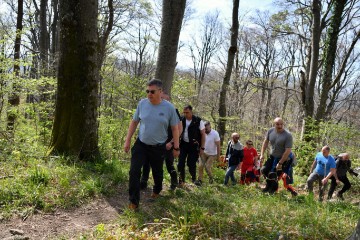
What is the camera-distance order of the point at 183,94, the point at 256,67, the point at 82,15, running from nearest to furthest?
the point at 82,15 → the point at 183,94 → the point at 256,67

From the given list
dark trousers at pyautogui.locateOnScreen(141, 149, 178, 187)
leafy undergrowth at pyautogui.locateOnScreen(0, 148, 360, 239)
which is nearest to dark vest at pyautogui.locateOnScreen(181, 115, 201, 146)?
dark trousers at pyautogui.locateOnScreen(141, 149, 178, 187)

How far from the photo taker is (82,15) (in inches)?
241

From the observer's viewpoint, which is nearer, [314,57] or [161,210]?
[161,210]

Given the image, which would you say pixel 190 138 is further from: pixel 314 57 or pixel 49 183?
pixel 314 57

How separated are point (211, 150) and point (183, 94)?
836cm

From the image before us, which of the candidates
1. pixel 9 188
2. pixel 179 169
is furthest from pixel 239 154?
pixel 9 188

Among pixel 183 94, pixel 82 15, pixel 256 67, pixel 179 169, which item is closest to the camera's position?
pixel 82 15

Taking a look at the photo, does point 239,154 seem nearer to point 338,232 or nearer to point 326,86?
point 338,232

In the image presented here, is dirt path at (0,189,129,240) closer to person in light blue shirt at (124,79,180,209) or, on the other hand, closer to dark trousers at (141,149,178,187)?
person in light blue shirt at (124,79,180,209)

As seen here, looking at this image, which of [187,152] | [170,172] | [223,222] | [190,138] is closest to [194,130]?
[190,138]

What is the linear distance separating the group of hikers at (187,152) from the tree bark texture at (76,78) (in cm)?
154

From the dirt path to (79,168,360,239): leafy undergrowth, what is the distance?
321mm

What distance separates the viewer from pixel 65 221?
414 centimetres

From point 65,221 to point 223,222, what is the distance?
6.95ft
